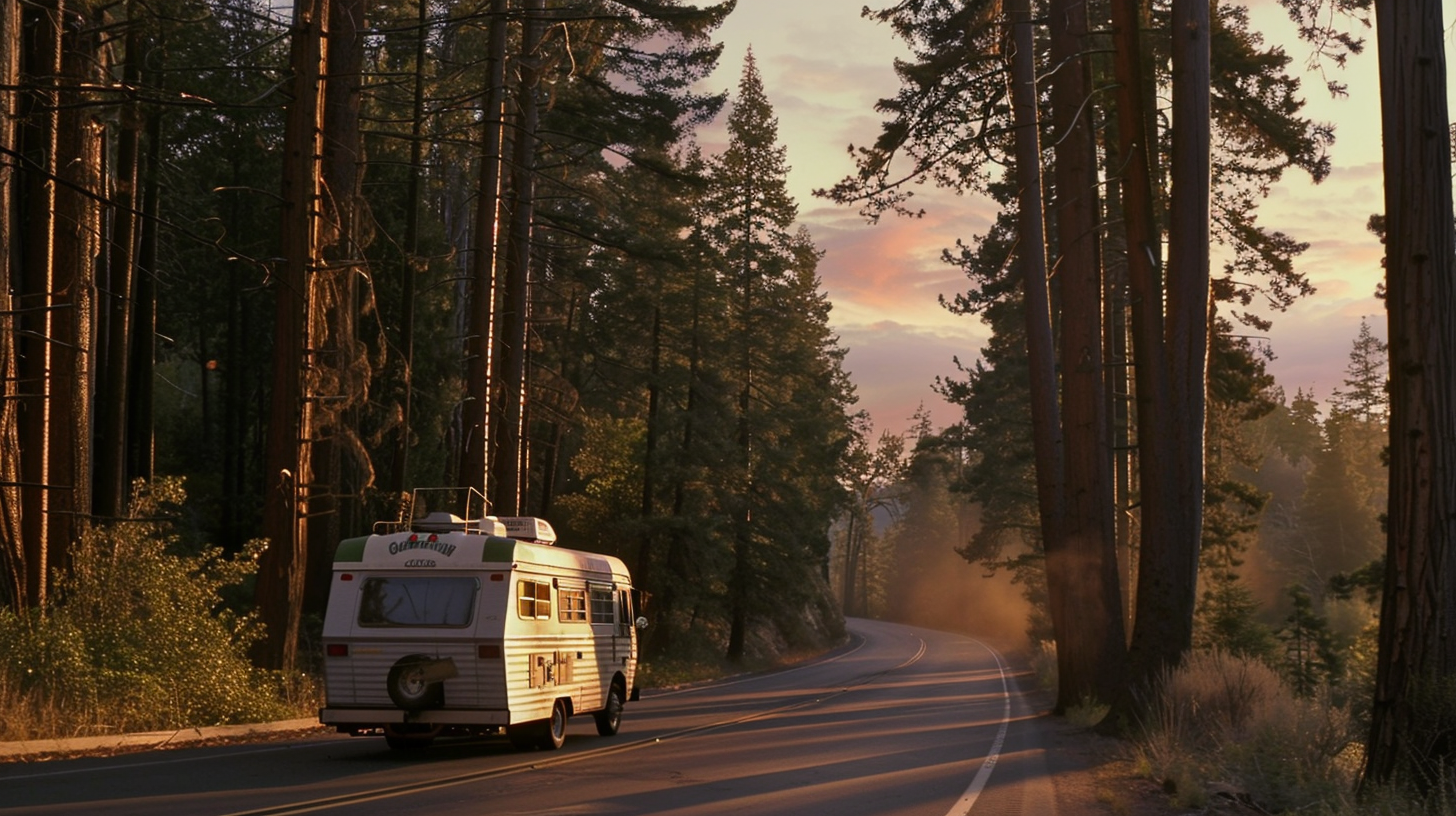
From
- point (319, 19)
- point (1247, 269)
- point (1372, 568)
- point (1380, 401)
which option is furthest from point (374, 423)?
point (1380, 401)

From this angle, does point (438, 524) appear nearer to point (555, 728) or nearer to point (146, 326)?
point (555, 728)

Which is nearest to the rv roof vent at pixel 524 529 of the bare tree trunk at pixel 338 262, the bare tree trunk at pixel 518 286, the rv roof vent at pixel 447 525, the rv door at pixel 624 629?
the rv roof vent at pixel 447 525

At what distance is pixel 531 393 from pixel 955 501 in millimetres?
108822

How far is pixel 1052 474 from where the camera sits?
80.1ft

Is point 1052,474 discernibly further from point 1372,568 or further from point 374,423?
point 374,423

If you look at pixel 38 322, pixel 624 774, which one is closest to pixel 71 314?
pixel 38 322

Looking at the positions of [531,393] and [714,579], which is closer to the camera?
[531,393]

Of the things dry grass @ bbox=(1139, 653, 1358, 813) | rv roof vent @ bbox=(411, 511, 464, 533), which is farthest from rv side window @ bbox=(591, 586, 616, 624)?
dry grass @ bbox=(1139, 653, 1358, 813)

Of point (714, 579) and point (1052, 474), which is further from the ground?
point (1052, 474)

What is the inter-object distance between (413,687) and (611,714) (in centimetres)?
529

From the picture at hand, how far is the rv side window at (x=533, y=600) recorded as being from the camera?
16141 mm

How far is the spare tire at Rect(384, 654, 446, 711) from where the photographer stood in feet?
50.5

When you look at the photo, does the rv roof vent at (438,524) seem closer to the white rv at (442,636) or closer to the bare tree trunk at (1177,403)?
the white rv at (442,636)

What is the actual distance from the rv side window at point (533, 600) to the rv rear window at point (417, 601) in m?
0.56
